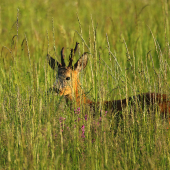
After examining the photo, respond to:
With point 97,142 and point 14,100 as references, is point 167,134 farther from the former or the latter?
point 14,100

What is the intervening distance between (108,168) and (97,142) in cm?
36

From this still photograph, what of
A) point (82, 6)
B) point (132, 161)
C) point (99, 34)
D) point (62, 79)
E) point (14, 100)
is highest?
point (82, 6)

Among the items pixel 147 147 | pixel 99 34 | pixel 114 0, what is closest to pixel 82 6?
pixel 114 0

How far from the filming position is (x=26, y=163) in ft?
6.59

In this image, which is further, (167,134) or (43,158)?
(167,134)

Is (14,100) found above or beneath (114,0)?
beneath

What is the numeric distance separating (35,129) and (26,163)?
455mm

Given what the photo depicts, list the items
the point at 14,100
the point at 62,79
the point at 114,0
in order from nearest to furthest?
the point at 14,100 < the point at 62,79 < the point at 114,0

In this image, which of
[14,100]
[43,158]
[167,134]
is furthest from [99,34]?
[43,158]

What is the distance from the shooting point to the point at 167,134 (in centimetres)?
252

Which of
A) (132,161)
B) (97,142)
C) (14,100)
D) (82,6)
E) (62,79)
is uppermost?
(82,6)

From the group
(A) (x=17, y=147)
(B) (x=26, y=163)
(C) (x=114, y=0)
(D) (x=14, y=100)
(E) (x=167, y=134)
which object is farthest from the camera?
(C) (x=114, y=0)

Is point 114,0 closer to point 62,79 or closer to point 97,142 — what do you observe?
point 62,79

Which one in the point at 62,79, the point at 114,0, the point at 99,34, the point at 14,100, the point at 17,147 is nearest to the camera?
the point at 17,147
